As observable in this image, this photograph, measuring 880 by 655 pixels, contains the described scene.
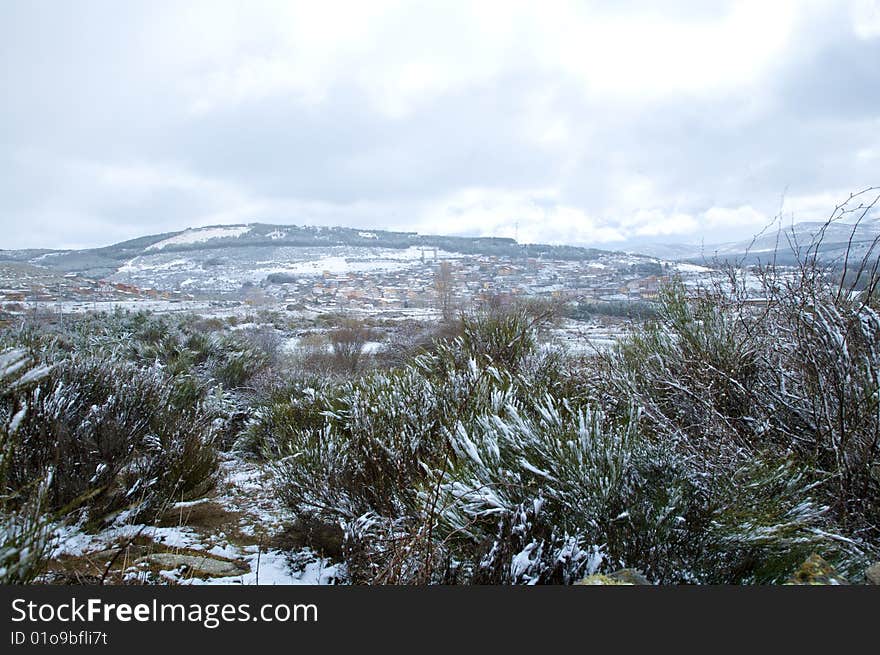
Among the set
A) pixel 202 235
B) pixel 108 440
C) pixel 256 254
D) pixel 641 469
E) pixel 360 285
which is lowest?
pixel 108 440

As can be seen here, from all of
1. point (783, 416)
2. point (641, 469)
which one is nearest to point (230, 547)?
point (641, 469)

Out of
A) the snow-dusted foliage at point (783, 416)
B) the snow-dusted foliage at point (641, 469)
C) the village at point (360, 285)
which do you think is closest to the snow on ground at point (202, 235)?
the village at point (360, 285)

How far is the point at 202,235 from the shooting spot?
57.9 meters

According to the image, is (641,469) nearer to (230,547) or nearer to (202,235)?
(230,547)

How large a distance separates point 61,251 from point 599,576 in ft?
168

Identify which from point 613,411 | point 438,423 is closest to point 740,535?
point 613,411

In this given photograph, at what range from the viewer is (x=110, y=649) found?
4.35ft

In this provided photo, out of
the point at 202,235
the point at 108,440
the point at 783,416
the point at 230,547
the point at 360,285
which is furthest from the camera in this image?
the point at 202,235

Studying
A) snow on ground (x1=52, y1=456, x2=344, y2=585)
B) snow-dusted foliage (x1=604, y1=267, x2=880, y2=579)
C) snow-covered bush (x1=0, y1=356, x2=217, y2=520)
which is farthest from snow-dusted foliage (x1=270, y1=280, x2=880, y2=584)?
snow-covered bush (x1=0, y1=356, x2=217, y2=520)

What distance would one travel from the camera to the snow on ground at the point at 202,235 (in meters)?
53.2

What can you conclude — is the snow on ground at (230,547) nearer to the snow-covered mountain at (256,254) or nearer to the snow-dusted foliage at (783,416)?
the snow-dusted foliage at (783,416)

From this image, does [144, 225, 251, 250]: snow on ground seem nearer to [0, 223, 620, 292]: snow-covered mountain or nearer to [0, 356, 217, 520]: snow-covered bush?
[0, 223, 620, 292]: snow-covered mountain

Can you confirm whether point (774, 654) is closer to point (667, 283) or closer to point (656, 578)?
point (656, 578)

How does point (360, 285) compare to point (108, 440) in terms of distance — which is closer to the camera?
point (108, 440)
